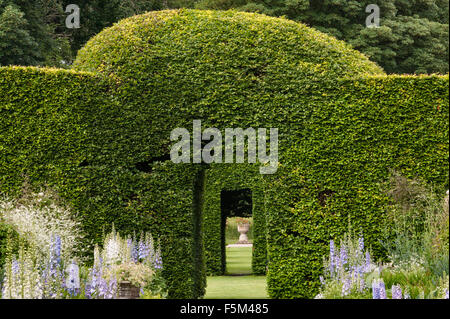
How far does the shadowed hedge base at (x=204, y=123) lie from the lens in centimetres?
929

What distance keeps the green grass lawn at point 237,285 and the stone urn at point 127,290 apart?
420 centimetres

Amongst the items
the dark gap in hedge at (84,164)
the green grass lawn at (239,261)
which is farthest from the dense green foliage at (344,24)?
the dark gap in hedge at (84,164)

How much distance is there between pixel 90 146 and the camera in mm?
9609

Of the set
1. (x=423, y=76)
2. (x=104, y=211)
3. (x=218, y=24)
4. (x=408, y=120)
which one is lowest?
(x=104, y=211)

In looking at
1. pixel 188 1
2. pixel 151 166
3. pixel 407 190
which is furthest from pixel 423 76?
pixel 188 1

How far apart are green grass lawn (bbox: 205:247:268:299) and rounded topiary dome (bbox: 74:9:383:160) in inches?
160

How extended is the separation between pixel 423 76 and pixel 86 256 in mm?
6993

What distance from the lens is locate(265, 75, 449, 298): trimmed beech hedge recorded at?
916 cm

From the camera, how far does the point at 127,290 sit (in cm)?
745

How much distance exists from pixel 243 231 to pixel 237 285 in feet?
49.9

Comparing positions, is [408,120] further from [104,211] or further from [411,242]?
[104,211]

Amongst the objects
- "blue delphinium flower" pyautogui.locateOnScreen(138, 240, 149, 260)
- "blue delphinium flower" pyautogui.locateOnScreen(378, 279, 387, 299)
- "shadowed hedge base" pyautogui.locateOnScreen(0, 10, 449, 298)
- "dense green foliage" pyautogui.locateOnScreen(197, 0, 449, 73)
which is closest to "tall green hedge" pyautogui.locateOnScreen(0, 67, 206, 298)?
"shadowed hedge base" pyautogui.locateOnScreen(0, 10, 449, 298)

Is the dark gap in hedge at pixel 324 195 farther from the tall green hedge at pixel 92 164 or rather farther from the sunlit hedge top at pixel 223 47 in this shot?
the tall green hedge at pixel 92 164

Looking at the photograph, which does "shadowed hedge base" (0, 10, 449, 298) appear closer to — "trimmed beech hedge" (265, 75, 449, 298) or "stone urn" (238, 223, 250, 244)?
"trimmed beech hedge" (265, 75, 449, 298)
